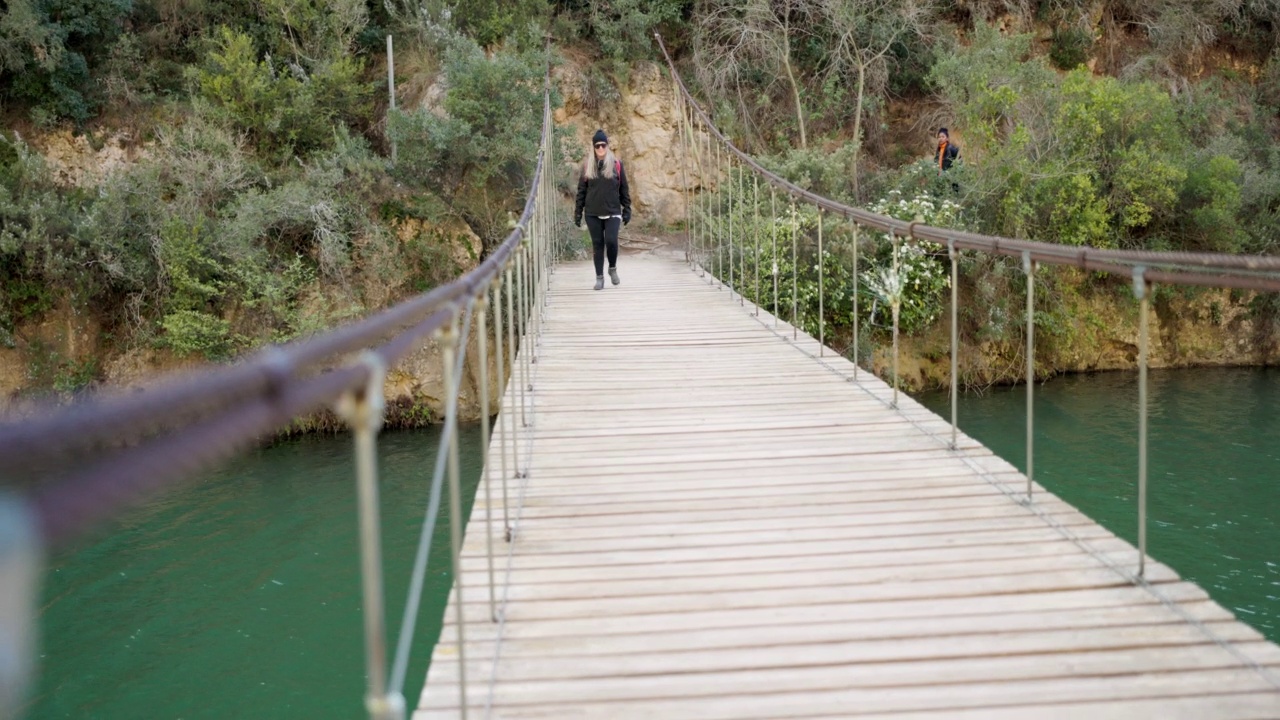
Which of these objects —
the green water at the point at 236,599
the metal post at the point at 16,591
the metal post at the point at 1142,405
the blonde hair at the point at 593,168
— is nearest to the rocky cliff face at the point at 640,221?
the green water at the point at 236,599

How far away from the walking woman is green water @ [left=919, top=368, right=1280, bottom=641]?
4.19 metres

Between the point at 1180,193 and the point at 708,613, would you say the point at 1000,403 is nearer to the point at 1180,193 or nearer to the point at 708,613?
the point at 1180,193

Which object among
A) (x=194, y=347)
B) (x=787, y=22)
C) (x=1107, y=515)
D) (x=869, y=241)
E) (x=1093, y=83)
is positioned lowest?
(x=1107, y=515)

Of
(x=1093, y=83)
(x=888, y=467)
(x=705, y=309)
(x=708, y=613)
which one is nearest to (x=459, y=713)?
(x=708, y=613)

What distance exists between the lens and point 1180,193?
1273cm

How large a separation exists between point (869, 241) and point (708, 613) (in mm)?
9435

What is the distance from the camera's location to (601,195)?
8352mm

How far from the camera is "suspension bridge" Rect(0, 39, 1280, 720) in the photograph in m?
0.99

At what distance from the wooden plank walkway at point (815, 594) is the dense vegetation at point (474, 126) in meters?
7.30

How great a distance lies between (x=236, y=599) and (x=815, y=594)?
18.3ft

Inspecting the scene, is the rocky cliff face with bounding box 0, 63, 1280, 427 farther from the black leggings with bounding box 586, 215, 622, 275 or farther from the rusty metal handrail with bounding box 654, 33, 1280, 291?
the rusty metal handrail with bounding box 654, 33, 1280, 291

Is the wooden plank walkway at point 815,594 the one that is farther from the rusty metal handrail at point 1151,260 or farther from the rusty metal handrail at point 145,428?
the rusty metal handrail at point 145,428

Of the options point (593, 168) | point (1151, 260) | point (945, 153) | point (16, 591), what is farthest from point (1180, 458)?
Result: point (16, 591)

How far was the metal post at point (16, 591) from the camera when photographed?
1.94 ft
